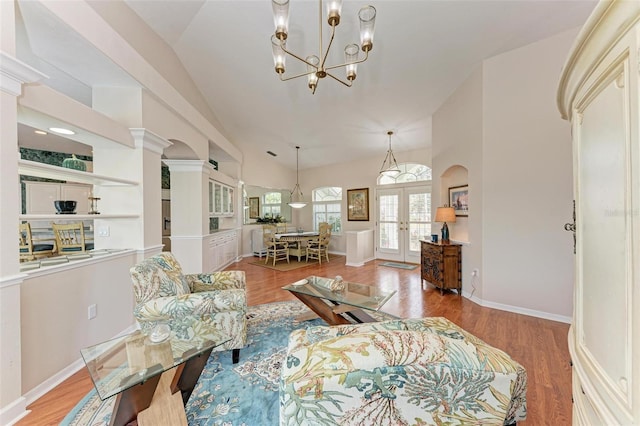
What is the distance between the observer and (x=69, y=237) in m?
3.79

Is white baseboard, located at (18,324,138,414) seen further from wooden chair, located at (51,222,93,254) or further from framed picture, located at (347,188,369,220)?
framed picture, located at (347,188,369,220)

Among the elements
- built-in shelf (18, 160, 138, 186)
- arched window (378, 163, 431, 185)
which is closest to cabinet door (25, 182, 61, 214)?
built-in shelf (18, 160, 138, 186)

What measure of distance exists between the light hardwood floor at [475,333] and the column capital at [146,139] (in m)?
2.28

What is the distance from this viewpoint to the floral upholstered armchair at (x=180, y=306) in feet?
6.65

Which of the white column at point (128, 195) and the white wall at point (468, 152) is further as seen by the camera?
the white wall at point (468, 152)

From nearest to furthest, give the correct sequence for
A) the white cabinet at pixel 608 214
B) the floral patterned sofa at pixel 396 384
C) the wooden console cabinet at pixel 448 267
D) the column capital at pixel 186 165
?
the white cabinet at pixel 608 214 < the floral patterned sofa at pixel 396 384 < the wooden console cabinet at pixel 448 267 < the column capital at pixel 186 165

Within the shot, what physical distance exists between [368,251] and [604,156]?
6399 mm

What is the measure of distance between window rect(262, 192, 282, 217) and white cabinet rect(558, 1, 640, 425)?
7.77m

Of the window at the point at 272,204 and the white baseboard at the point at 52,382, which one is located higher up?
the window at the point at 272,204

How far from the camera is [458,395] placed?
854 mm

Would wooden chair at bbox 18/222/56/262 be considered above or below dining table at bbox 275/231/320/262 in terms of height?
above

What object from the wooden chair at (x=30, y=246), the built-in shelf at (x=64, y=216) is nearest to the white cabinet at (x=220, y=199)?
the wooden chair at (x=30, y=246)

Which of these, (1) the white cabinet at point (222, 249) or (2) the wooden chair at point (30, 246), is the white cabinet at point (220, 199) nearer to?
(1) the white cabinet at point (222, 249)

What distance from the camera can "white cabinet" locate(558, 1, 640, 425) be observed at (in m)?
0.54
